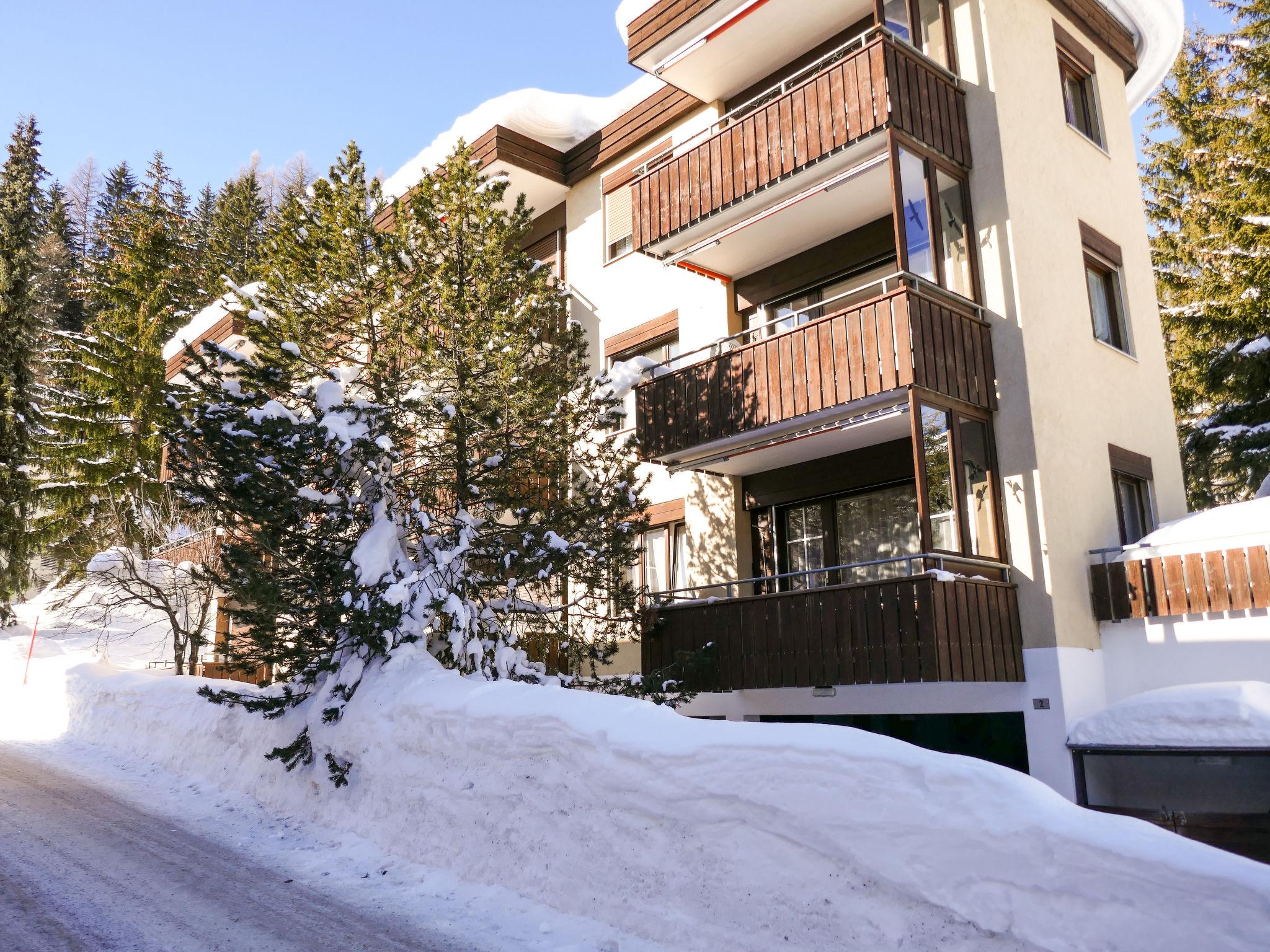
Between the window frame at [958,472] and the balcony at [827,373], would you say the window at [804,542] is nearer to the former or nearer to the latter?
the balcony at [827,373]

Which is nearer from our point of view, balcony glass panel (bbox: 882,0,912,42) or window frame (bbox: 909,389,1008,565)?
window frame (bbox: 909,389,1008,565)

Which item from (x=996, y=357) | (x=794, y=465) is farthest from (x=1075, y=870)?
Result: (x=794, y=465)

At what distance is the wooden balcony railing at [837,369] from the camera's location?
1091cm

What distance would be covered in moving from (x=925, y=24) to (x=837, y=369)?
578 centimetres

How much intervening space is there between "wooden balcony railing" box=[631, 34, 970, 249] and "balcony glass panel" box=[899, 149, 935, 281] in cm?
36

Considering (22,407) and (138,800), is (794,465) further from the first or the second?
(22,407)

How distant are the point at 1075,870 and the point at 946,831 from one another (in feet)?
2.07

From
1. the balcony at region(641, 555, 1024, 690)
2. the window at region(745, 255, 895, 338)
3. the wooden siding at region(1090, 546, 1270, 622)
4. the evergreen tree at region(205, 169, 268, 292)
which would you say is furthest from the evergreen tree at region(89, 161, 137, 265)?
the wooden siding at region(1090, 546, 1270, 622)

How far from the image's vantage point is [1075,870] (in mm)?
4480

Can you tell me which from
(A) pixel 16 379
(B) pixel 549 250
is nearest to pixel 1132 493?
(B) pixel 549 250

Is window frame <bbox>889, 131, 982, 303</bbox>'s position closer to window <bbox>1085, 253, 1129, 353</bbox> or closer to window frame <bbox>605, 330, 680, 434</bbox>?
window <bbox>1085, 253, 1129, 353</bbox>

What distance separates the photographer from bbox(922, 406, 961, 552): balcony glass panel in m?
11.0

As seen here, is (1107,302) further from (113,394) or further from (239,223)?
(239,223)

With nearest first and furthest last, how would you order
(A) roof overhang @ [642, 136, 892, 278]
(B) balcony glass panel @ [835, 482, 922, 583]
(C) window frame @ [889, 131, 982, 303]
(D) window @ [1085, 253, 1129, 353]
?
(C) window frame @ [889, 131, 982, 303] < (A) roof overhang @ [642, 136, 892, 278] < (B) balcony glass panel @ [835, 482, 922, 583] < (D) window @ [1085, 253, 1129, 353]
